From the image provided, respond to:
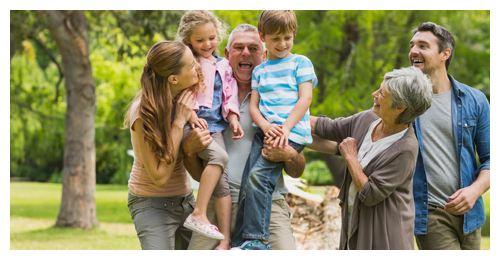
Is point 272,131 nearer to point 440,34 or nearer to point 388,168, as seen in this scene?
point 388,168

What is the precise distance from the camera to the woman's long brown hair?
4234 mm

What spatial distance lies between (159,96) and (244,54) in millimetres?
594

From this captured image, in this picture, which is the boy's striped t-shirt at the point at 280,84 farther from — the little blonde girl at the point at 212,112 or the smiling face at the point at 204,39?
the smiling face at the point at 204,39

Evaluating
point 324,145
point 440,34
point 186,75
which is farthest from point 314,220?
point 186,75

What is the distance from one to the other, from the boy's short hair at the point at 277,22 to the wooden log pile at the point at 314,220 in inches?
208

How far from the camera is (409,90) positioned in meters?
4.29

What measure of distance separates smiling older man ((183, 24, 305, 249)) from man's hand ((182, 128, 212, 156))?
4cm
